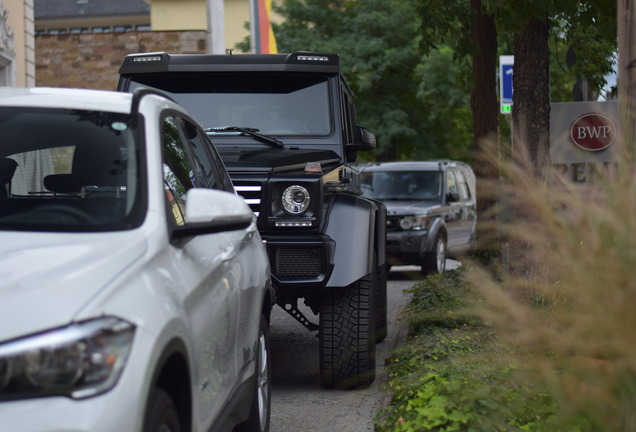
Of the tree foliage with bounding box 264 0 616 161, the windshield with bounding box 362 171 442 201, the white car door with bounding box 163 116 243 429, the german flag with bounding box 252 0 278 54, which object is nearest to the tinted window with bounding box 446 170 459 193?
the windshield with bounding box 362 171 442 201

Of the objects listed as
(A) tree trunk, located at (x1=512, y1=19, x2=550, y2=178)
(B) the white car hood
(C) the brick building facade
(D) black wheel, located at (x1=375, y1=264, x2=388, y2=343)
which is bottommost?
(D) black wheel, located at (x1=375, y1=264, x2=388, y2=343)

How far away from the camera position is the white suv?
9.55ft

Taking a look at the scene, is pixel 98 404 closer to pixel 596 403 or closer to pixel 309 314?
pixel 596 403

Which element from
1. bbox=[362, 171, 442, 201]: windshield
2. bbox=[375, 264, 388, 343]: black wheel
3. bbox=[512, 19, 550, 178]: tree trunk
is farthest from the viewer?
bbox=[362, 171, 442, 201]: windshield

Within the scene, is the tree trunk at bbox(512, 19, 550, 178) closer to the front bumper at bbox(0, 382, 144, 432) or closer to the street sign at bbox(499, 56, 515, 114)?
the front bumper at bbox(0, 382, 144, 432)

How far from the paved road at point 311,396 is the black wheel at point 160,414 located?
3006mm

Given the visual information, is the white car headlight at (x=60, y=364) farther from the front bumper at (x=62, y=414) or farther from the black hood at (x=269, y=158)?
the black hood at (x=269, y=158)

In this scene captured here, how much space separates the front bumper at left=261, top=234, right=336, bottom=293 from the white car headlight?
4.11 meters

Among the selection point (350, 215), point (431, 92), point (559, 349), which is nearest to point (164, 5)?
point (431, 92)

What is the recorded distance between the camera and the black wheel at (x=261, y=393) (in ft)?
17.4

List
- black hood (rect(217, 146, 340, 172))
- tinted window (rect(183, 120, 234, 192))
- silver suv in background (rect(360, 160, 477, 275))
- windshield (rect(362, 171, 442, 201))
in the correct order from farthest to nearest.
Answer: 1. windshield (rect(362, 171, 442, 201))
2. silver suv in background (rect(360, 160, 477, 275))
3. black hood (rect(217, 146, 340, 172))
4. tinted window (rect(183, 120, 234, 192))

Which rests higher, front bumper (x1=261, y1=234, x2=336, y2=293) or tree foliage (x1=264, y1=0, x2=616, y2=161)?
tree foliage (x1=264, y1=0, x2=616, y2=161)

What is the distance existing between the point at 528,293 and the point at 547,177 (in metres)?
0.55

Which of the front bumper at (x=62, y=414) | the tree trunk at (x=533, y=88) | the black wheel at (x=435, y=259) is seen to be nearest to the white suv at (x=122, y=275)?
the front bumper at (x=62, y=414)
